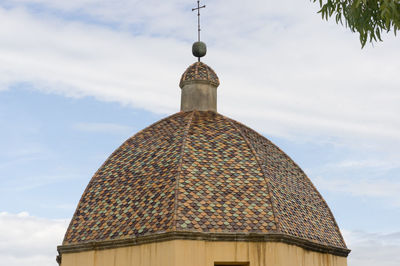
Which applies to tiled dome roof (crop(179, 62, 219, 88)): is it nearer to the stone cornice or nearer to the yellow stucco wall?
the stone cornice

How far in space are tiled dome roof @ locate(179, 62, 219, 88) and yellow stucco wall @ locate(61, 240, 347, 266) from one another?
19.7 ft

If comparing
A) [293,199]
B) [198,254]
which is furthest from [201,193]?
[293,199]

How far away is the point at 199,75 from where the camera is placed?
17.2 m

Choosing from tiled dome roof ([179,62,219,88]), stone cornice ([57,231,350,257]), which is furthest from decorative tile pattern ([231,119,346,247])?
tiled dome roof ([179,62,219,88])

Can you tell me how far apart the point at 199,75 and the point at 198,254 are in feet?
21.4

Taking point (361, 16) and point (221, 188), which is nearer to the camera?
point (361, 16)

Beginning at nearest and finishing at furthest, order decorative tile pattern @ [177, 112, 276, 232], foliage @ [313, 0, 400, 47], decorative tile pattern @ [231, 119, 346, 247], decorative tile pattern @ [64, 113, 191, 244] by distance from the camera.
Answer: foliage @ [313, 0, 400, 47]
decorative tile pattern @ [177, 112, 276, 232]
decorative tile pattern @ [64, 113, 191, 244]
decorative tile pattern @ [231, 119, 346, 247]

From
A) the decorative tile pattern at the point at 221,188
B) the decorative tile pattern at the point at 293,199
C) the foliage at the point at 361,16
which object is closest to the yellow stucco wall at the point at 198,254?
the decorative tile pattern at the point at 221,188

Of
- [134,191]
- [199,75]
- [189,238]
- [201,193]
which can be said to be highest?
[199,75]

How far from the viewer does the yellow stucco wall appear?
39.4ft

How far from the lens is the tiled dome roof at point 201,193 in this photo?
41.1 feet

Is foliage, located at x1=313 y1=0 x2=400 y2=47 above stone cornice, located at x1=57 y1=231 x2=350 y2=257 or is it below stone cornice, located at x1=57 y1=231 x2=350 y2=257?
above

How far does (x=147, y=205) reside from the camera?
43.1ft

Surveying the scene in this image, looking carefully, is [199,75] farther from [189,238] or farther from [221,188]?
[189,238]
